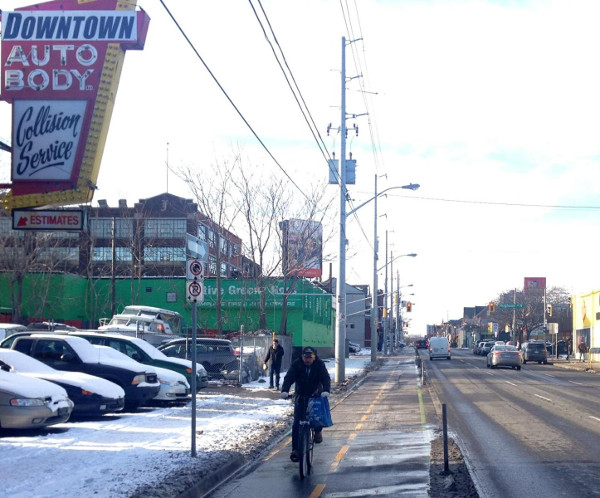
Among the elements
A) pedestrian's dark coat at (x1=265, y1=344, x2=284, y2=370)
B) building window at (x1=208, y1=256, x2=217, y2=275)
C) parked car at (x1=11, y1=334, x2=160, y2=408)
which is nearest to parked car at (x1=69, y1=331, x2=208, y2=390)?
parked car at (x1=11, y1=334, x2=160, y2=408)

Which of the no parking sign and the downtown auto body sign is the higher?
the downtown auto body sign

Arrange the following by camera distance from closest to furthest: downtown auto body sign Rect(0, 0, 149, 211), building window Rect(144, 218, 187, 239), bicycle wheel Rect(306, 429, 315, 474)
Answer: bicycle wheel Rect(306, 429, 315, 474) → downtown auto body sign Rect(0, 0, 149, 211) → building window Rect(144, 218, 187, 239)

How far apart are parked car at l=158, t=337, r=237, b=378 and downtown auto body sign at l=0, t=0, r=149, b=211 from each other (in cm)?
1377

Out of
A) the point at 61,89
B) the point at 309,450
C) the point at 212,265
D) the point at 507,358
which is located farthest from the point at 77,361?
the point at 507,358

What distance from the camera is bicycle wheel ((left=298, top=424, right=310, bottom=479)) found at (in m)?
10.8

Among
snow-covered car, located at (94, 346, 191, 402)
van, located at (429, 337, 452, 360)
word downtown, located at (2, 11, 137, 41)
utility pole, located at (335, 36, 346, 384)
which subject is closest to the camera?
word downtown, located at (2, 11, 137, 41)

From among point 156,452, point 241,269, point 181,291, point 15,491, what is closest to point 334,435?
point 156,452

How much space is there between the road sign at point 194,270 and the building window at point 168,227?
180 ft

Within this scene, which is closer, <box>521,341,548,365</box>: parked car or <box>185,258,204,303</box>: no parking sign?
<box>185,258,204,303</box>: no parking sign

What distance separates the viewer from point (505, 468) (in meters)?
11.3

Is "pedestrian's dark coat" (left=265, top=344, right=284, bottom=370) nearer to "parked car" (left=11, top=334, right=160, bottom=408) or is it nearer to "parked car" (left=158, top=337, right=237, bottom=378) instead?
"parked car" (left=158, top=337, right=237, bottom=378)

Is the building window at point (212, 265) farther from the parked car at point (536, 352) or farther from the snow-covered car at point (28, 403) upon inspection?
the snow-covered car at point (28, 403)

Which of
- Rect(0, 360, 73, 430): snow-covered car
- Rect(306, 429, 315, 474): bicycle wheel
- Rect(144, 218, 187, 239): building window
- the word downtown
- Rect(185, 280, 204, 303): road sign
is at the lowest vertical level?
Rect(306, 429, 315, 474): bicycle wheel

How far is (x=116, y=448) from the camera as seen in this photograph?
12648 millimetres
